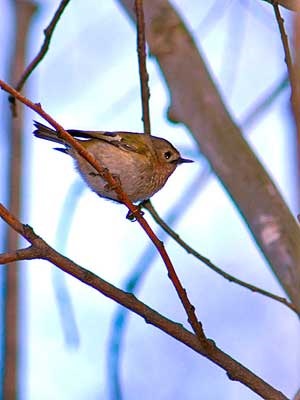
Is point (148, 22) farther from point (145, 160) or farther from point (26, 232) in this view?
point (26, 232)

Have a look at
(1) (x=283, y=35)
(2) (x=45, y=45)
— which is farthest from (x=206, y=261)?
(2) (x=45, y=45)

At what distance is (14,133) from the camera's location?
3871 millimetres

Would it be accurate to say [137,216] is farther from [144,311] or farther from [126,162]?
[126,162]

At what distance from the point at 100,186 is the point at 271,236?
0.72 m

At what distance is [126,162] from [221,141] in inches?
16.1

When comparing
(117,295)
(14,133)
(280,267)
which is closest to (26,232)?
(117,295)

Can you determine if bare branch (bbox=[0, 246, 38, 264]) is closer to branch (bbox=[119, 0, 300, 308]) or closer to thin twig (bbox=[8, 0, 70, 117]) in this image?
branch (bbox=[119, 0, 300, 308])

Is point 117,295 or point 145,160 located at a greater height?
point 145,160

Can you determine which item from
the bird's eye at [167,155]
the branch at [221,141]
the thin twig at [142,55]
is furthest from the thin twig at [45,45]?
the bird's eye at [167,155]

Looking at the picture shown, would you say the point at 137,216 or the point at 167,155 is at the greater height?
the point at 167,155

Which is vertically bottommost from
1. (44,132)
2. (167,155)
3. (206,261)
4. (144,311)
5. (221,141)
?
(144,311)

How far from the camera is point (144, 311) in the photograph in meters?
2.30

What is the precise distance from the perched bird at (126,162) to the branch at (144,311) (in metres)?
0.95

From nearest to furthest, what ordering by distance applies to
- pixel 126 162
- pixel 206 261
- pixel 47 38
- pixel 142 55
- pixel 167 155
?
pixel 206 261, pixel 142 55, pixel 47 38, pixel 126 162, pixel 167 155
